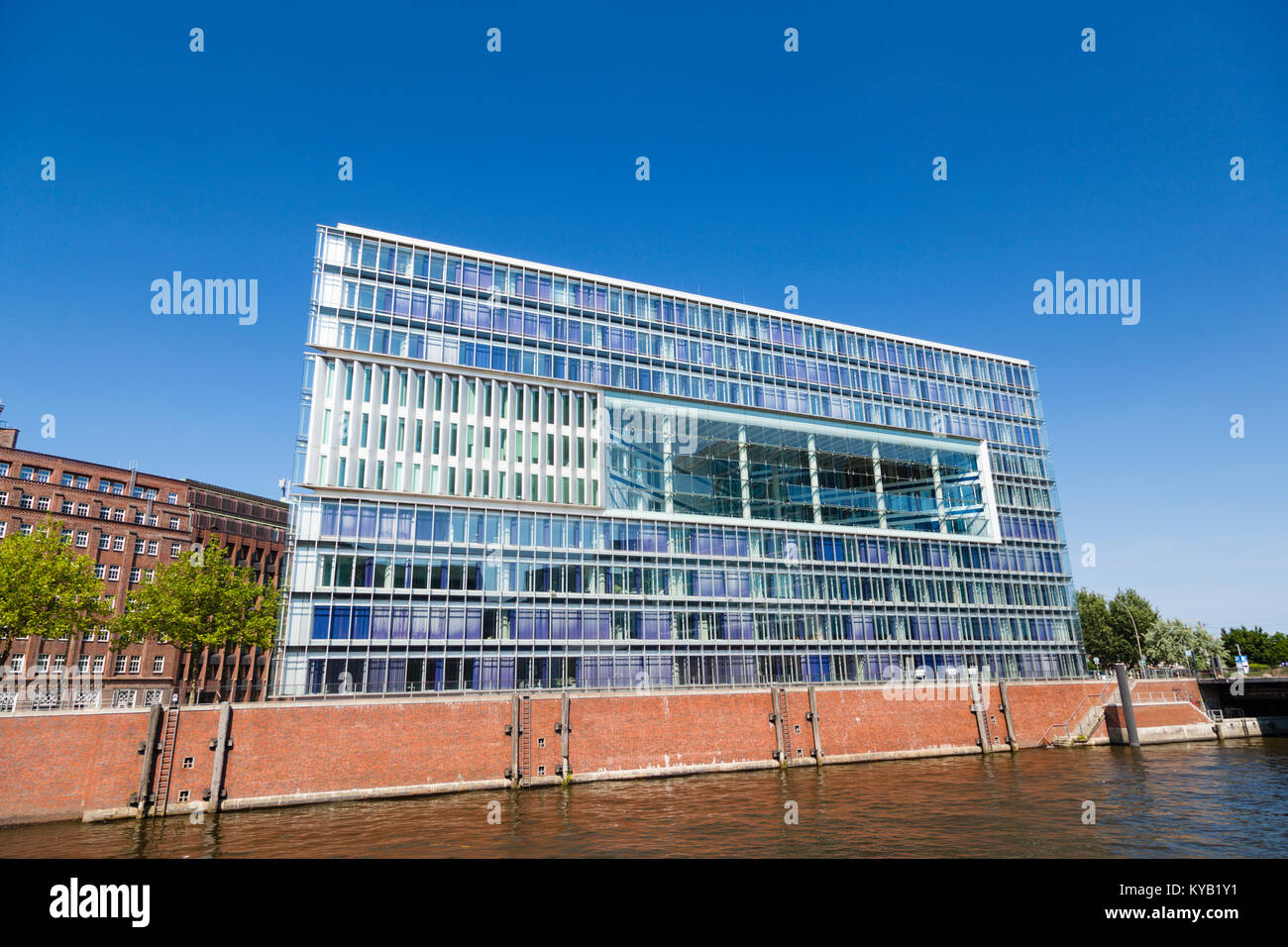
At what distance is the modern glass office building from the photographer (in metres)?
52.7

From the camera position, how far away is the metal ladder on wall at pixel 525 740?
4572cm

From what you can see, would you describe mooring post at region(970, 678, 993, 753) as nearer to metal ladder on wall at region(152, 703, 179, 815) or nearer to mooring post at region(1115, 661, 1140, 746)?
mooring post at region(1115, 661, 1140, 746)

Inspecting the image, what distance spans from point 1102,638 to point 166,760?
104m

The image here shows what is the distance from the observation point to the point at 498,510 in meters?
56.4

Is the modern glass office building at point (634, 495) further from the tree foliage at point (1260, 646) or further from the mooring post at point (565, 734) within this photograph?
the tree foliage at point (1260, 646)

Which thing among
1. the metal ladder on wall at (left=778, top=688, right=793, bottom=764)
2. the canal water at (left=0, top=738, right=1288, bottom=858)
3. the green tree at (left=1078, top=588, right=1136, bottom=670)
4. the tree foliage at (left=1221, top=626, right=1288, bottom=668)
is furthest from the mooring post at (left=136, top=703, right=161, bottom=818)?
the tree foliage at (left=1221, top=626, right=1288, bottom=668)

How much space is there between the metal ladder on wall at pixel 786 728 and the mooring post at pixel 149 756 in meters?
38.8

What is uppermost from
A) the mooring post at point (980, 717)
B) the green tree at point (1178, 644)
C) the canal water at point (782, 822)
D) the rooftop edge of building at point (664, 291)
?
the rooftop edge of building at point (664, 291)

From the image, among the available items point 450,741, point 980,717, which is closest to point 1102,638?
point 980,717

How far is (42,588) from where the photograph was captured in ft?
163

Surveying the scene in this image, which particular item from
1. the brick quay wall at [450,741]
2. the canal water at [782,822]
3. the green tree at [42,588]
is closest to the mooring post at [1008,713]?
the brick quay wall at [450,741]

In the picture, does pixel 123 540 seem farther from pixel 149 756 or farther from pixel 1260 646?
pixel 1260 646
